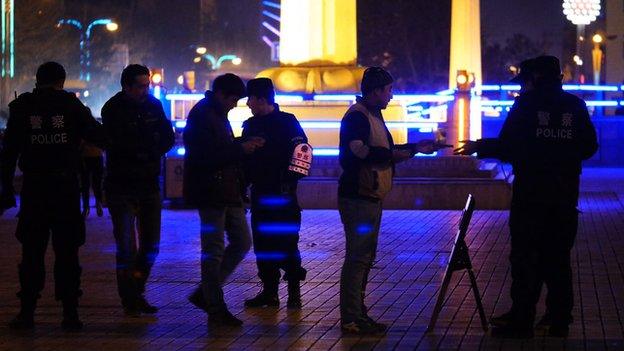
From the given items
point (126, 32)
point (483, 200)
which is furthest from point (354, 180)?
point (126, 32)

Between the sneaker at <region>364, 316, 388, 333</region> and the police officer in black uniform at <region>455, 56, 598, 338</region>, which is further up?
the police officer in black uniform at <region>455, 56, 598, 338</region>

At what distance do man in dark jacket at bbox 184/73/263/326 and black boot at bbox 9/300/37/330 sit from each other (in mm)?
1158

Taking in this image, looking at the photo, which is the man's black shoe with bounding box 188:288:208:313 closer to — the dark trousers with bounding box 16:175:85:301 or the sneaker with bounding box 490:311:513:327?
the dark trousers with bounding box 16:175:85:301

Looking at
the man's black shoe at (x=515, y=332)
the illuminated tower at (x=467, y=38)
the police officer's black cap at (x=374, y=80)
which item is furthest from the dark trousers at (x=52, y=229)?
the illuminated tower at (x=467, y=38)

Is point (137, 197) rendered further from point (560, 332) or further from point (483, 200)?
point (483, 200)

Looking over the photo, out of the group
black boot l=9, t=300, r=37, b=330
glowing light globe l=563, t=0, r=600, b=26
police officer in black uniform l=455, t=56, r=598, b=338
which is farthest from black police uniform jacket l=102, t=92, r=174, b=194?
glowing light globe l=563, t=0, r=600, b=26

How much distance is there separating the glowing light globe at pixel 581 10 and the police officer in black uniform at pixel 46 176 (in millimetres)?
62375

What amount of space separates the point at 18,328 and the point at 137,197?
133 cm

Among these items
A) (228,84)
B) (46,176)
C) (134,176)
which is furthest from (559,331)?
(46,176)

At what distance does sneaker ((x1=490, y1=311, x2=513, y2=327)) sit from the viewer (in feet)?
31.6

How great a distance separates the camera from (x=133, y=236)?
35.5ft

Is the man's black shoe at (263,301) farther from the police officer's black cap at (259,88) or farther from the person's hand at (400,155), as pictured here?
the person's hand at (400,155)

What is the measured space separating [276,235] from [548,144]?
279 centimetres

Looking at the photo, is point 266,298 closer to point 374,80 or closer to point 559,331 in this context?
point 374,80
